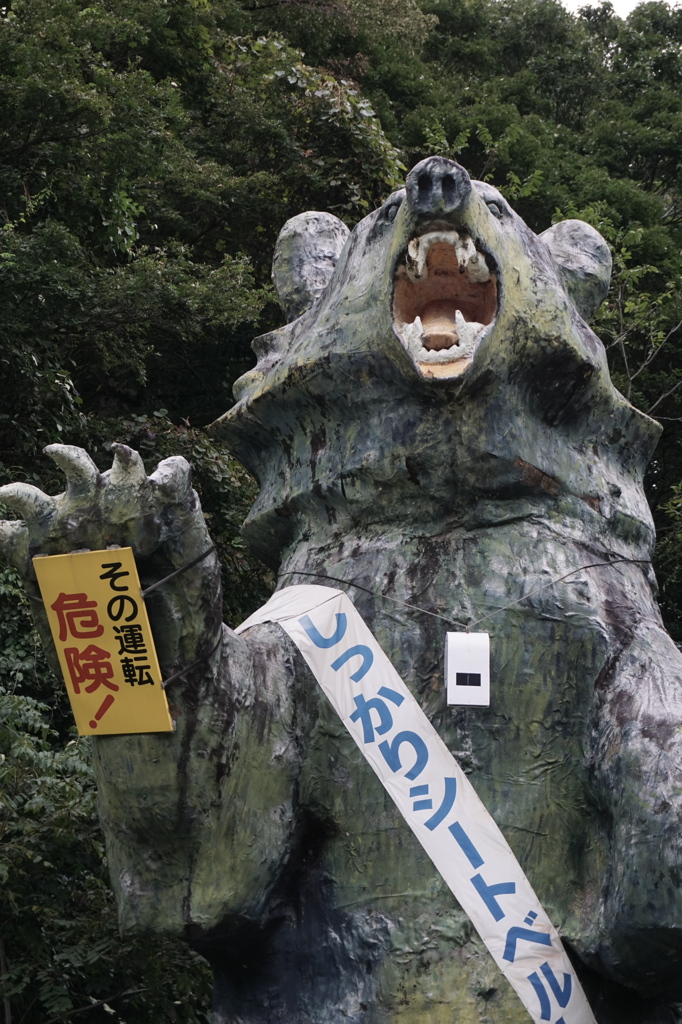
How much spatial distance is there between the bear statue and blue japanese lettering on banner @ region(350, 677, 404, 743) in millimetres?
68

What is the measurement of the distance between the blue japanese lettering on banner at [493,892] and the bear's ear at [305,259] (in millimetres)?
1777

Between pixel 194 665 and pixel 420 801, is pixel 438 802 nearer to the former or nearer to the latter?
pixel 420 801

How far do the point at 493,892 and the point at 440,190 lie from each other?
1651 mm

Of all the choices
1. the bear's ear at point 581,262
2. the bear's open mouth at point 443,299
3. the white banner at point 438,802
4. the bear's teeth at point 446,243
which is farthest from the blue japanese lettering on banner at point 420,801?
the bear's ear at point 581,262

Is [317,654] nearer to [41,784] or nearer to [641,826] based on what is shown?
[641,826]

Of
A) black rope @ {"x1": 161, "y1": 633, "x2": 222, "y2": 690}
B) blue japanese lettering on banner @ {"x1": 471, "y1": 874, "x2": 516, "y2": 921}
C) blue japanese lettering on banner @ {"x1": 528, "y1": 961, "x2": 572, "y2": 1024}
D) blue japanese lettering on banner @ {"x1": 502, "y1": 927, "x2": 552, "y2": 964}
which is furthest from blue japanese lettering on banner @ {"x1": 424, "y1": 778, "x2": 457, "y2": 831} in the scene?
black rope @ {"x1": 161, "y1": 633, "x2": 222, "y2": 690}

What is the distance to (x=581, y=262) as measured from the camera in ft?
13.5


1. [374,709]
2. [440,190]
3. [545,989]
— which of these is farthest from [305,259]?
[545,989]

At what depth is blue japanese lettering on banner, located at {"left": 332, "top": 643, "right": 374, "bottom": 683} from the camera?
348 centimetres

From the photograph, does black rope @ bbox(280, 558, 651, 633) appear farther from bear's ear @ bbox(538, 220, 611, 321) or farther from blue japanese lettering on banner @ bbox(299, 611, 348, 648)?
bear's ear @ bbox(538, 220, 611, 321)

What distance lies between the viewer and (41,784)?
5.23 metres

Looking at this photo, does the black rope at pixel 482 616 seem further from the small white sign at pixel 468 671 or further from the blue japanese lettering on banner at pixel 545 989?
the blue japanese lettering on banner at pixel 545 989

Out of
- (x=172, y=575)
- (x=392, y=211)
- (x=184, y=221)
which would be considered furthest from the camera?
(x=184, y=221)

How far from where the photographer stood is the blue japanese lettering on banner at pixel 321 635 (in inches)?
139
